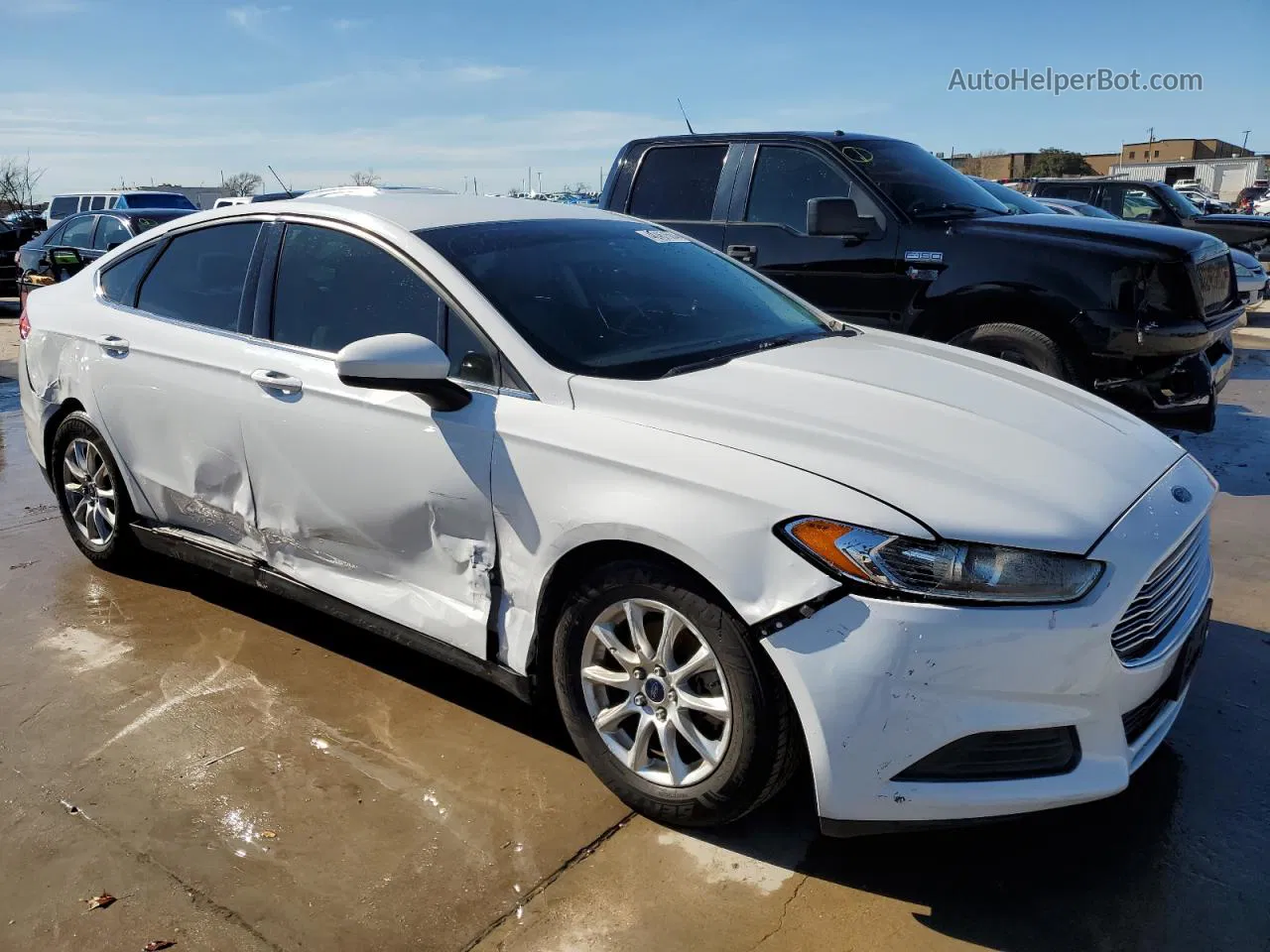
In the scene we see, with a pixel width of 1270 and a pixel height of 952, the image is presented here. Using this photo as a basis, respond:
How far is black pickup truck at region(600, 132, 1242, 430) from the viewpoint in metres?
5.50

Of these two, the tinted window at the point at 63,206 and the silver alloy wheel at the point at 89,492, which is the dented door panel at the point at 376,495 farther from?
the tinted window at the point at 63,206

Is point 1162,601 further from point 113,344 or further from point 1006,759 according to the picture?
point 113,344

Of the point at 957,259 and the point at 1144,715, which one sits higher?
the point at 957,259

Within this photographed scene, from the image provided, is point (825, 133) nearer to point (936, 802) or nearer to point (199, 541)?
point (199, 541)

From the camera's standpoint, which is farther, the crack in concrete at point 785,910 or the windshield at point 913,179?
the windshield at point 913,179

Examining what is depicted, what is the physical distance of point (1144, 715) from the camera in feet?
8.43

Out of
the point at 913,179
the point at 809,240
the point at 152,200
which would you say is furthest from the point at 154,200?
the point at 913,179

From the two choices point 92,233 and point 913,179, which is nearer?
point 913,179

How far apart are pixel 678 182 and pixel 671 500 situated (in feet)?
16.3

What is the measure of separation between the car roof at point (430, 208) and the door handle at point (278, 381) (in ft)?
1.99

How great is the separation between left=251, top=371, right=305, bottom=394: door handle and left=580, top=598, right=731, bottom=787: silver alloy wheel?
1.39m

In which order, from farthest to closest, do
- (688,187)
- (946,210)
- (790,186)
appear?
(688,187)
(790,186)
(946,210)

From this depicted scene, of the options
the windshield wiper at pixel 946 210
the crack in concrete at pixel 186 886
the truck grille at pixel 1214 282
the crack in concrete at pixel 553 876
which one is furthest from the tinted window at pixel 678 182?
the crack in concrete at pixel 186 886

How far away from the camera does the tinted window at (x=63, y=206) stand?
26469 mm
